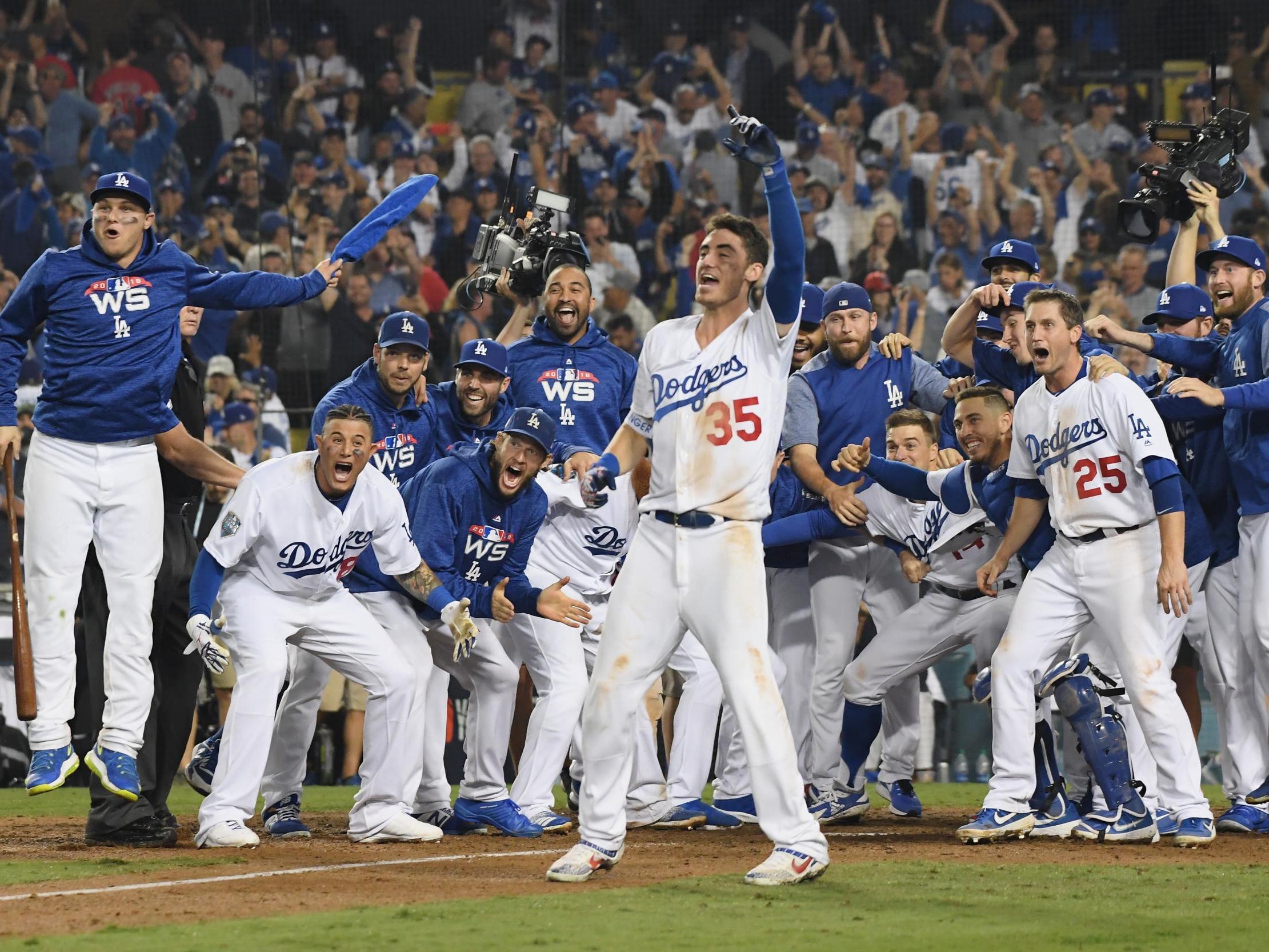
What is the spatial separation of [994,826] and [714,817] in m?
1.40

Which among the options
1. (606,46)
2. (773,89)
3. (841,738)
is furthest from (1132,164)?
(841,738)

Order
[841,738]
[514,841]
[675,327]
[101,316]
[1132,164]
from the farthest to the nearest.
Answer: [1132,164] → [841,738] → [514,841] → [101,316] → [675,327]

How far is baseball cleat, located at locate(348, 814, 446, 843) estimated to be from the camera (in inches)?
258

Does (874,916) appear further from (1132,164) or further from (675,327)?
(1132,164)

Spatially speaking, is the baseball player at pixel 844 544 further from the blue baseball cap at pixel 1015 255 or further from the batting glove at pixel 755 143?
the batting glove at pixel 755 143

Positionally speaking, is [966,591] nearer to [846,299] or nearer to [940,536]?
[940,536]

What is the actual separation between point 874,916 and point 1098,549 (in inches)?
87.9

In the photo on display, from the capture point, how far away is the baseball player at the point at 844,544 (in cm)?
725

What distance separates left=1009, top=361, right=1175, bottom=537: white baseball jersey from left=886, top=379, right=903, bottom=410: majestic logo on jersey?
1258mm

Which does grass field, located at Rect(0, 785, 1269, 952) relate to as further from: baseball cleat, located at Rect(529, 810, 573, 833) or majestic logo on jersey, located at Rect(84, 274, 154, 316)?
majestic logo on jersey, located at Rect(84, 274, 154, 316)

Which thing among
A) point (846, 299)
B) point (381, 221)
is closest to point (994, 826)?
point (846, 299)

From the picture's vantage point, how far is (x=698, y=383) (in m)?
5.17

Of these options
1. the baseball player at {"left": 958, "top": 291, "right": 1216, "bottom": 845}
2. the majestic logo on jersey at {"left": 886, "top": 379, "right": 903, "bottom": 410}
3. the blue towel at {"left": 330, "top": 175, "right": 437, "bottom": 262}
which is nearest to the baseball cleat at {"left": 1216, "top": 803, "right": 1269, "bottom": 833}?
the baseball player at {"left": 958, "top": 291, "right": 1216, "bottom": 845}

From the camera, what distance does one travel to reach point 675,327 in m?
5.35
